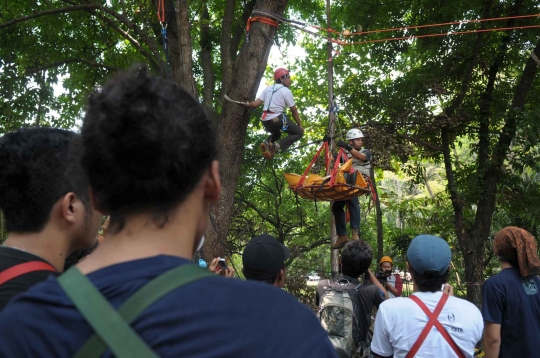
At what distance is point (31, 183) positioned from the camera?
2.09 metres

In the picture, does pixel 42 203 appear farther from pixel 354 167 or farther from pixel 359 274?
pixel 354 167

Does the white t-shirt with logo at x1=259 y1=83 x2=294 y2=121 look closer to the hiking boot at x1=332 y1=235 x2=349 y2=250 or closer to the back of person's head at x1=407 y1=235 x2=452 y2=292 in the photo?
the hiking boot at x1=332 y1=235 x2=349 y2=250

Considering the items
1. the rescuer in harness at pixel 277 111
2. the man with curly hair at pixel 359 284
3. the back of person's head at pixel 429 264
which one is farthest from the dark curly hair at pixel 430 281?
the rescuer in harness at pixel 277 111

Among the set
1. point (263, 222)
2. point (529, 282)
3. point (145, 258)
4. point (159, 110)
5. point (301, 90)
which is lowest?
point (263, 222)

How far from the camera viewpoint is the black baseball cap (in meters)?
2.78

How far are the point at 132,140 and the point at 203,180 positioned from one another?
0.58 ft

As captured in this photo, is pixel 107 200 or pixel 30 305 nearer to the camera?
pixel 30 305

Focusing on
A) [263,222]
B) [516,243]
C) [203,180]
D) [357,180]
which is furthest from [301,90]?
[203,180]

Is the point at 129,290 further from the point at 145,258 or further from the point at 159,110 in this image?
the point at 159,110

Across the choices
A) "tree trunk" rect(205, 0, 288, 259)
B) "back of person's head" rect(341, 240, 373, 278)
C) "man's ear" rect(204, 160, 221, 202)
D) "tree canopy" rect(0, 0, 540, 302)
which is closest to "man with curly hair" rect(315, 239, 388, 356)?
"back of person's head" rect(341, 240, 373, 278)

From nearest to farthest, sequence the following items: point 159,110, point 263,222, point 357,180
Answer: point 159,110 < point 357,180 < point 263,222

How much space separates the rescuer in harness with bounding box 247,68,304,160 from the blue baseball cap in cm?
453

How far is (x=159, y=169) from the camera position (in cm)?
115

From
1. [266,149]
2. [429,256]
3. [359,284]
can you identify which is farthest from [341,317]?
[266,149]
